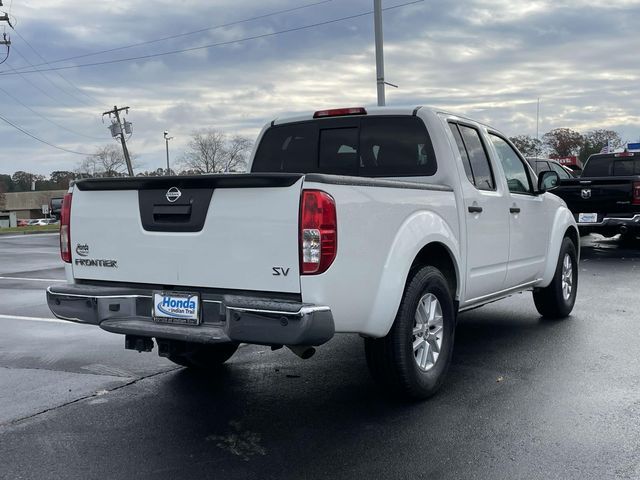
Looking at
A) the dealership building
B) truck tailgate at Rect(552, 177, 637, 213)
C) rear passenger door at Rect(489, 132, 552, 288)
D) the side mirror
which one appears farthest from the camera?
Result: the dealership building

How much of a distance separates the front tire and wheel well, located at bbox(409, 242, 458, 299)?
0.31 feet

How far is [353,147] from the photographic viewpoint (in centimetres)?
564

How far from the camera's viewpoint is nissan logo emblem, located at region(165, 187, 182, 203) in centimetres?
407

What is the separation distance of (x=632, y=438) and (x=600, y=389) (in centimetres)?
93

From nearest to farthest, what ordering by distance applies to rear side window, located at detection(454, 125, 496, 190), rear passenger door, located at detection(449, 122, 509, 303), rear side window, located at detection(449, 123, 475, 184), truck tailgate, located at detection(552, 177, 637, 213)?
rear passenger door, located at detection(449, 122, 509, 303) → rear side window, located at detection(449, 123, 475, 184) → rear side window, located at detection(454, 125, 496, 190) → truck tailgate, located at detection(552, 177, 637, 213)

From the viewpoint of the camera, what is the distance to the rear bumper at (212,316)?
3.60m

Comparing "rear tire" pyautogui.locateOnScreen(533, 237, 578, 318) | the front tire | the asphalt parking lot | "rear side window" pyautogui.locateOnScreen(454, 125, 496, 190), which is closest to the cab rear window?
"rear tire" pyautogui.locateOnScreen(533, 237, 578, 318)

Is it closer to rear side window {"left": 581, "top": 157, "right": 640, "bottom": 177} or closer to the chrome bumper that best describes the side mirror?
the chrome bumper

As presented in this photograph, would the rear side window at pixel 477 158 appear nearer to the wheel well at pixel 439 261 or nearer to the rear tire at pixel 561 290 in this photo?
the wheel well at pixel 439 261

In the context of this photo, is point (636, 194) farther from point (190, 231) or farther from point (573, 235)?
point (190, 231)

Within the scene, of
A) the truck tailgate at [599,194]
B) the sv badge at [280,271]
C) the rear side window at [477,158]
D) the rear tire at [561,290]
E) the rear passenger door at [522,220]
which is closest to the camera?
the sv badge at [280,271]

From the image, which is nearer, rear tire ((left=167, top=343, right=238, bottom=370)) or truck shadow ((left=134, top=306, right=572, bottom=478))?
truck shadow ((left=134, top=306, right=572, bottom=478))

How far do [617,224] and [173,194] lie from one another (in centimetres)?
1121

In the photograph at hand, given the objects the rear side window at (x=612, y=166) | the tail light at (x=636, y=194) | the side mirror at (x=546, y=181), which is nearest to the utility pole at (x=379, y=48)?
the rear side window at (x=612, y=166)
